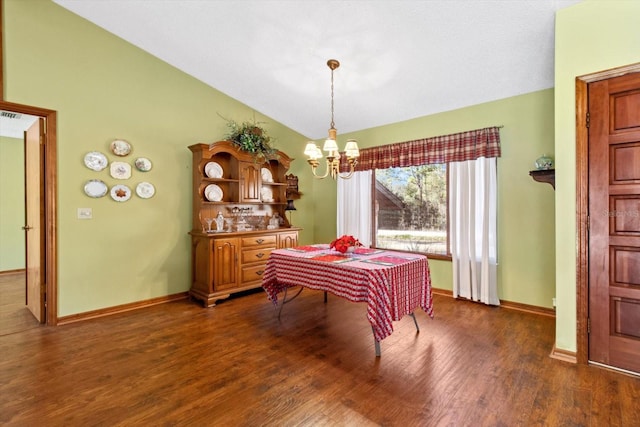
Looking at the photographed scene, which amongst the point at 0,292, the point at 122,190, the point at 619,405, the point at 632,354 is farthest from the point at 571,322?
the point at 0,292

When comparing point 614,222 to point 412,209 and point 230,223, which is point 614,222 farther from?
point 230,223

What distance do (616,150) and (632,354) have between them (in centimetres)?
149

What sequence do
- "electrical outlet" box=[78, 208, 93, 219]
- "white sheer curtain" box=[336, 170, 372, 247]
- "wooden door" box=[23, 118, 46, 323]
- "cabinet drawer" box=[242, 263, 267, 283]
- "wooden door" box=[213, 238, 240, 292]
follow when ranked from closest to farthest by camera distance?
1. "wooden door" box=[23, 118, 46, 323]
2. "electrical outlet" box=[78, 208, 93, 219]
3. "wooden door" box=[213, 238, 240, 292]
4. "cabinet drawer" box=[242, 263, 267, 283]
5. "white sheer curtain" box=[336, 170, 372, 247]

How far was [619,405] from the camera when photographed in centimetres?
187

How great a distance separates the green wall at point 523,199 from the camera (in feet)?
11.3

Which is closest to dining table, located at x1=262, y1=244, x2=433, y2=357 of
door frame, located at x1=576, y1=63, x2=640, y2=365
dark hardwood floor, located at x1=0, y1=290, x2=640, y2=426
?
dark hardwood floor, located at x1=0, y1=290, x2=640, y2=426

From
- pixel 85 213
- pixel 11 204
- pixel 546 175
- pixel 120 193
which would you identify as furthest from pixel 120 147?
pixel 546 175

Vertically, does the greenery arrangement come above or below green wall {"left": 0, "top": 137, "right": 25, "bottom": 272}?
above

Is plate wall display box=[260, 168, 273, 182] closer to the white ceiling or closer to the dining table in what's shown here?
the white ceiling

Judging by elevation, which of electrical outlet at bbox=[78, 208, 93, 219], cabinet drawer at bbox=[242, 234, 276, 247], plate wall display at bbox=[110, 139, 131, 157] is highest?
plate wall display at bbox=[110, 139, 131, 157]

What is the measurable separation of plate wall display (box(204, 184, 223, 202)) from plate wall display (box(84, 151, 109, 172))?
1.19 metres

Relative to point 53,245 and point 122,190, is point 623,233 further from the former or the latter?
point 53,245

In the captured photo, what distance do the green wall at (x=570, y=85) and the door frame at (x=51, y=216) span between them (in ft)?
15.7

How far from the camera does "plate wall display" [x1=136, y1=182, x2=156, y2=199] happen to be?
148 inches
